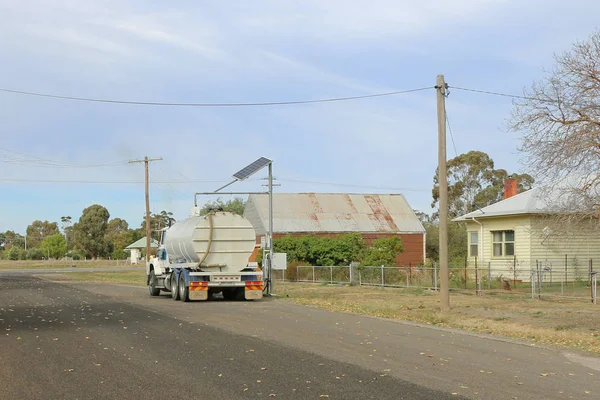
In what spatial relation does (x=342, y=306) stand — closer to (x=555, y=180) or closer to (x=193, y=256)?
(x=193, y=256)

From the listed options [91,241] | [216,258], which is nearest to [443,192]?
[216,258]

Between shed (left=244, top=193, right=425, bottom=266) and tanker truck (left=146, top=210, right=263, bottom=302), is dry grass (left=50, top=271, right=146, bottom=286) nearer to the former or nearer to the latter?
shed (left=244, top=193, right=425, bottom=266)

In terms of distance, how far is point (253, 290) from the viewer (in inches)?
1035

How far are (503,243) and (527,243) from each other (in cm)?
184

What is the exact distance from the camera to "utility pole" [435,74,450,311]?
20406 mm

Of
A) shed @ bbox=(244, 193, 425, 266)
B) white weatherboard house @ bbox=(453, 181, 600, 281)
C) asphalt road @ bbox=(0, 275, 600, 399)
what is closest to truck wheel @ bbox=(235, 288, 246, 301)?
asphalt road @ bbox=(0, 275, 600, 399)

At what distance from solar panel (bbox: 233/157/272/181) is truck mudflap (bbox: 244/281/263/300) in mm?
5139

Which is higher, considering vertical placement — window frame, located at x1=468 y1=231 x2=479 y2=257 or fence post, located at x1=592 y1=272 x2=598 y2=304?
window frame, located at x1=468 y1=231 x2=479 y2=257

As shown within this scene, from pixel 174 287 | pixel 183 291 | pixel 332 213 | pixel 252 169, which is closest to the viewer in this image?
pixel 183 291

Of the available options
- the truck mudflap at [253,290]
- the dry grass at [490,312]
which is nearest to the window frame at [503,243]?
the dry grass at [490,312]

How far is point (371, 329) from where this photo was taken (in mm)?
16203

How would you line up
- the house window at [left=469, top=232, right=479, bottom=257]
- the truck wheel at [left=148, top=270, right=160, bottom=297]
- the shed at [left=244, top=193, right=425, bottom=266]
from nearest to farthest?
the truck wheel at [left=148, top=270, right=160, bottom=297], the house window at [left=469, top=232, right=479, bottom=257], the shed at [left=244, top=193, right=425, bottom=266]

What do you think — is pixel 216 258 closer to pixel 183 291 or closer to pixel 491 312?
pixel 183 291

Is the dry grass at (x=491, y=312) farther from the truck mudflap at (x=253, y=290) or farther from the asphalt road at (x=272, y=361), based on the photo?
the truck mudflap at (x=253, y=290)
